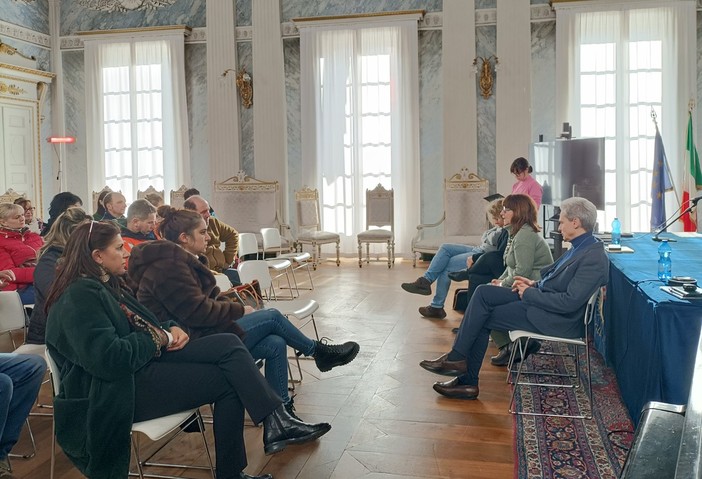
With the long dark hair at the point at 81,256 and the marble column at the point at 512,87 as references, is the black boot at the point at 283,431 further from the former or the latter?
the marble column at the point at 512,87

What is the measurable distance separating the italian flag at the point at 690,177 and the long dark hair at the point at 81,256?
24.8ft

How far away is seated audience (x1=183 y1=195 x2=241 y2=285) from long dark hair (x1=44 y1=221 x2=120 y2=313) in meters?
2.60

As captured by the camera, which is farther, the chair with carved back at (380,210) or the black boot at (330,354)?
the chair with carved back at (380,210)

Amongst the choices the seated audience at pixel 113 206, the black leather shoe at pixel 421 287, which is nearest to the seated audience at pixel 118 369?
the seated audience at pixel 113 206

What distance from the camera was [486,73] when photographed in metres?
10.5

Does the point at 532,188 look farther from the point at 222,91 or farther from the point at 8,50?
the point at 8,50

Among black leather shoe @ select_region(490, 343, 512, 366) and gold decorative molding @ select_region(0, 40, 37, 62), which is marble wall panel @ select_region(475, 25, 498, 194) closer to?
black leather shoe @ select_region(490, 343, 512, 366)

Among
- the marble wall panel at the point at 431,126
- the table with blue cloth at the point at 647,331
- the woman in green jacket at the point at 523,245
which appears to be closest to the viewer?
the table with blue cloth at the point at 647,331

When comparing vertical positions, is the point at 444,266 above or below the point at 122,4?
below

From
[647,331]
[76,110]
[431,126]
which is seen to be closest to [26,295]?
[647,331]

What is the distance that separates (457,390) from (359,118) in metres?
7.23

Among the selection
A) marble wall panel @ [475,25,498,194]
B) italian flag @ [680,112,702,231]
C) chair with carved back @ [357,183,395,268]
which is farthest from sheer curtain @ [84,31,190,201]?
italian flag @ [680,112,702,231]

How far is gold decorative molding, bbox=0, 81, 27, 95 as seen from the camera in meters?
10.7

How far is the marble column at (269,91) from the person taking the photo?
11227 millimetres
